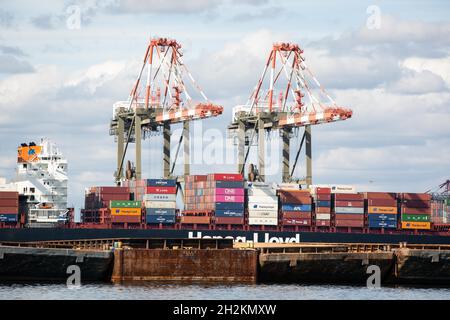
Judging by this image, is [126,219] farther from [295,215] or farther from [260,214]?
[295,215]

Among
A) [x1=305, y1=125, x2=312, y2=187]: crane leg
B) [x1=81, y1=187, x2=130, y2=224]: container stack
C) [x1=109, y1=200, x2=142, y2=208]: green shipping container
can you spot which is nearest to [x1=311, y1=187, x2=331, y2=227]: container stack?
[x1=305, y1=125, x2=312, y2=187]: crane leg

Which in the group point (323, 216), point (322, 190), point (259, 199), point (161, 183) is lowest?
point (323, 216)

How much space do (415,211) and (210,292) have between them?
276ft

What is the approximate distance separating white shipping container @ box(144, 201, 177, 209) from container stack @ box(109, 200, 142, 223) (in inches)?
49.0

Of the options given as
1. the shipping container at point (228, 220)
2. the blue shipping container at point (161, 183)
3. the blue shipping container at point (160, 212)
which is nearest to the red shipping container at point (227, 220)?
the shipping container at point (228, 220)

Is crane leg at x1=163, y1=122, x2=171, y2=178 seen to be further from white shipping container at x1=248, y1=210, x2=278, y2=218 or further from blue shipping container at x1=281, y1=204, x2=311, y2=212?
blue shipping container at x1=281, y1=204, x2=311, y2=212

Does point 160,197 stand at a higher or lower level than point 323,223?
higher

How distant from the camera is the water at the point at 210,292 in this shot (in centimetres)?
6200

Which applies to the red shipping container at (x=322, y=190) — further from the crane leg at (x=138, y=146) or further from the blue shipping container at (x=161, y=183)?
the crane leg at (x=138, y=146)

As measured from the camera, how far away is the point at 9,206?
132 m

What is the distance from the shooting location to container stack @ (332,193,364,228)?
142m

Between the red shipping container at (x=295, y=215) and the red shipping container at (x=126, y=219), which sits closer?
the red shipping container at (x=126, y=219)

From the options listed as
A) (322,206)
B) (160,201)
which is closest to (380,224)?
(322,206)

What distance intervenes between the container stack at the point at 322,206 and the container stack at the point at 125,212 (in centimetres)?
2403
